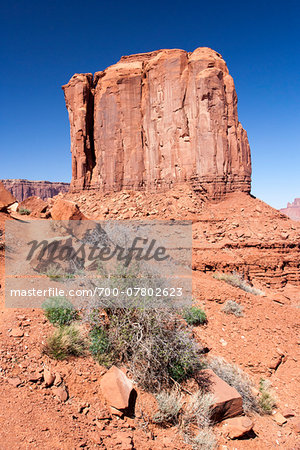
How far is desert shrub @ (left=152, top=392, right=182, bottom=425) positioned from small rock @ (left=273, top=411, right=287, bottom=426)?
2.15m

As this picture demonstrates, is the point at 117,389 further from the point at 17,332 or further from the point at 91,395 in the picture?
the point at 17,332

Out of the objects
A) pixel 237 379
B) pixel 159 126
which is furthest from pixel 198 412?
pixel 159 126

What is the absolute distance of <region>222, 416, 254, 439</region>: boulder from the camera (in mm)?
4055

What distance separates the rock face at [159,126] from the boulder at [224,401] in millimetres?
22897

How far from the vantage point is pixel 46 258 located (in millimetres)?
6910

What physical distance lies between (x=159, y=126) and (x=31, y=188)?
3007 inches

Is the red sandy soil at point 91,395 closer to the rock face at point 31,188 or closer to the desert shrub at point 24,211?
the desert shrub at point 24,211

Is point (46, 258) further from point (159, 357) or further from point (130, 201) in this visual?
point (130, 201)

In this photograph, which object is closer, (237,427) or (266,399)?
(237,427)

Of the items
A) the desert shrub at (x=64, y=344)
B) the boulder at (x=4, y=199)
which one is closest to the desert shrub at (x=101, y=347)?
the desert shrub at (x=64, y=344)

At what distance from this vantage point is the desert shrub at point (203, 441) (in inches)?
142

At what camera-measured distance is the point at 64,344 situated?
13.2 ft

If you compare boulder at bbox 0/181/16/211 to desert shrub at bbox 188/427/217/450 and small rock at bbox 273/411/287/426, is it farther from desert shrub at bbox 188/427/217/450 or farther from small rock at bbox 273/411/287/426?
small rock at bbox 273/411/287/426

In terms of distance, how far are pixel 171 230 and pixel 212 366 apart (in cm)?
1810
